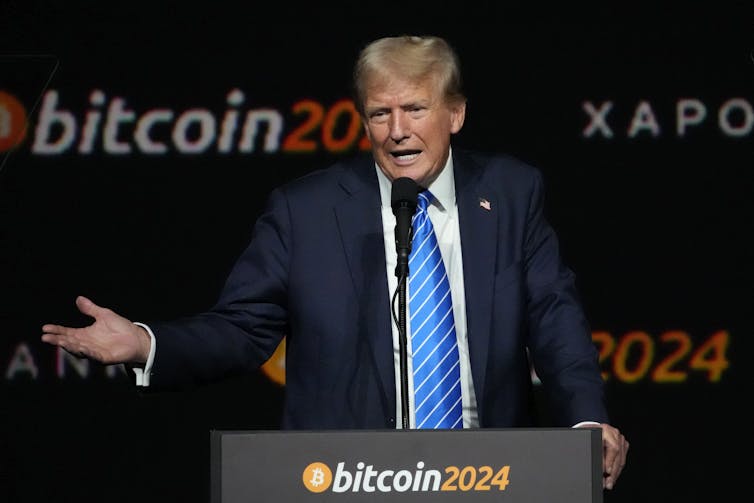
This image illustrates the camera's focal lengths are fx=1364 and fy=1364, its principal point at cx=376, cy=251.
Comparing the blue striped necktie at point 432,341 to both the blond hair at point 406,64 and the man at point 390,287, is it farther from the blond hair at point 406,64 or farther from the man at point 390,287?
the blond hair at point 406,64

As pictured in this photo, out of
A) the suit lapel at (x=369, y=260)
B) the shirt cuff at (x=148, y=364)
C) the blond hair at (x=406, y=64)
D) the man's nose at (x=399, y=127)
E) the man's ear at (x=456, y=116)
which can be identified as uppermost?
the blond hair at (x=406, y=64)

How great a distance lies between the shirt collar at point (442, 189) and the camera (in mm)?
2781

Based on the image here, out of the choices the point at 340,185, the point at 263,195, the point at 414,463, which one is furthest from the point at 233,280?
the point at 263,195

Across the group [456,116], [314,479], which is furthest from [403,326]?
[456,116]

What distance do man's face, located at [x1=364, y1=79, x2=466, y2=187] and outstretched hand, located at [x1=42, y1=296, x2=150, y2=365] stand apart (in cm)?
64

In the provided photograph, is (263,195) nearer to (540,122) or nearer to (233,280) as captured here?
(540,122)

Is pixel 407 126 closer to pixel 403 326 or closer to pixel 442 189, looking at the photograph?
pixel 442 189

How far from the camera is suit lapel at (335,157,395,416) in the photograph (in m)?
2.66

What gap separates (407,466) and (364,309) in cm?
72

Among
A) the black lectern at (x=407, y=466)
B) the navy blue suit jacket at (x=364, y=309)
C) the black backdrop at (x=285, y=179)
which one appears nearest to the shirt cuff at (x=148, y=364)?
the navy blue suit jacket at (x=364, y=309)

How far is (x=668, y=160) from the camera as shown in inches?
160

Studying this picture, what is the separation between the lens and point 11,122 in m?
4.04

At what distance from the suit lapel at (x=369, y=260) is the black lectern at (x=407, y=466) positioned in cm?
63

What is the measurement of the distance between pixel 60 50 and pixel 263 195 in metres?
0.73
